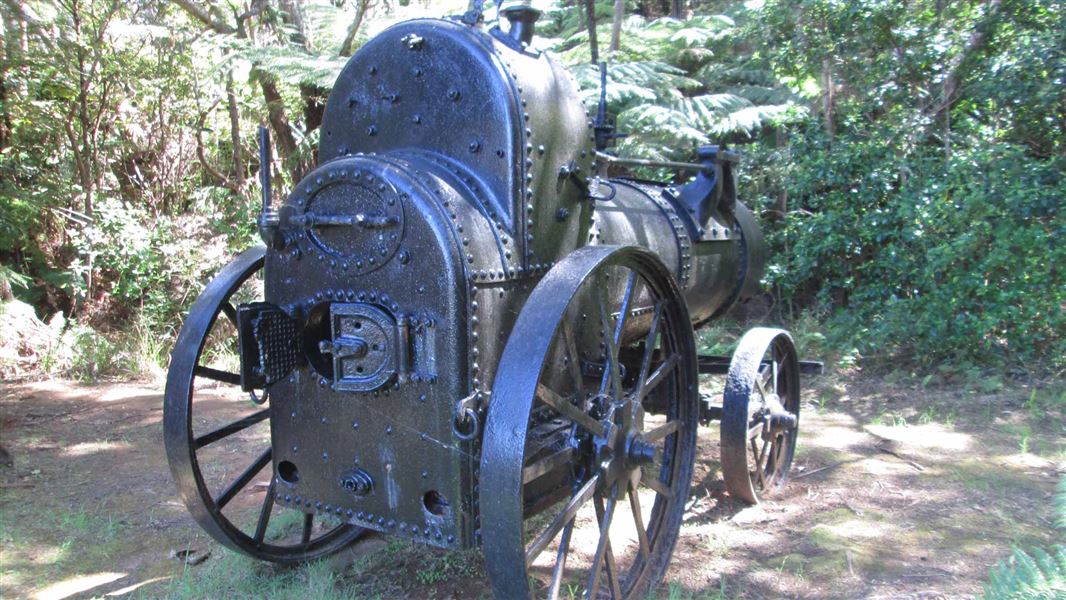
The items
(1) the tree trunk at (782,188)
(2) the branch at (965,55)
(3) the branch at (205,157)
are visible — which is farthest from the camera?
(3) the branch at (205,157)

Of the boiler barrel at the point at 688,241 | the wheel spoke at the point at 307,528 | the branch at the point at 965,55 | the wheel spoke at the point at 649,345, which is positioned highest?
the branch at the point at 965,55

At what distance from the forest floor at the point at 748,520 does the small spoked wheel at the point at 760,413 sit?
0.51 feet

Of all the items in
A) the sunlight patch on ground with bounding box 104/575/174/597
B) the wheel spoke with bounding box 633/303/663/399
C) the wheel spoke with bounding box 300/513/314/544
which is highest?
the wheel spoke with bounding box 633/303/663/399

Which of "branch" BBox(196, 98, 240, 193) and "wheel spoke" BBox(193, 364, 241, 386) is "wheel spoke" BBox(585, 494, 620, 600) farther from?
"branch" BBox(196, 98, 240, 193)

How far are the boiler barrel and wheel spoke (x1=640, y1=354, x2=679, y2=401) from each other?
0.62 metres

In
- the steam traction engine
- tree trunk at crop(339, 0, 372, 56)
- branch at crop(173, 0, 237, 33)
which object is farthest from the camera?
branch at crop(173, 0, 237, 33)

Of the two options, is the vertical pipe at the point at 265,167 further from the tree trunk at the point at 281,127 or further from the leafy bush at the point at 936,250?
the tree trunk at the point at 281,127

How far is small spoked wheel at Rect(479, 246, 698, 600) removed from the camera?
236 cm

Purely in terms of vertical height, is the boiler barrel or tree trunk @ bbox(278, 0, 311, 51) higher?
tree trunk @ bbox(278, 0, 311, 51)

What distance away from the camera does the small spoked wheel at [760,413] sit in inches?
160

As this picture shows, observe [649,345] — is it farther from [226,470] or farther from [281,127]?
[281,127]

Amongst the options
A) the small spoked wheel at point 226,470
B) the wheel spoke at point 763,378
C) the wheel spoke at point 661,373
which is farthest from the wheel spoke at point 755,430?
the small spoked wheel at point 226,470

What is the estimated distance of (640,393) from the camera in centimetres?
313

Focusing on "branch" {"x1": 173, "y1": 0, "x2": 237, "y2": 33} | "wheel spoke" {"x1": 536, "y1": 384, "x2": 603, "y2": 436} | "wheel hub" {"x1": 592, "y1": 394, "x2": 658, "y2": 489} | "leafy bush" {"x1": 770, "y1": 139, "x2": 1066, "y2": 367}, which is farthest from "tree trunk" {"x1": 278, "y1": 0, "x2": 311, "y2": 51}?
"wheel spoke" {"x1": 536, "y1": 384, "x2": 603, "y2": 436}
